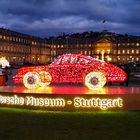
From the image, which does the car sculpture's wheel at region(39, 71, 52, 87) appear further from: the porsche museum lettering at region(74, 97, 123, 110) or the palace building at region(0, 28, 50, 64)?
the palace building at region(0, 28, 50, 64)

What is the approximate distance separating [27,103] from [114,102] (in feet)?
12.0

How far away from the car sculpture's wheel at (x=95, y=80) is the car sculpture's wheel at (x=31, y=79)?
2485 mm

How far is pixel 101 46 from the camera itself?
19762 cm

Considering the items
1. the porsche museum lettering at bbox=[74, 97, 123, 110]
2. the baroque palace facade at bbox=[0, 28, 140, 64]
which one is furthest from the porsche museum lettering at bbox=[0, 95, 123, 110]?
the baroque palace facade at bbox=[0, 28, 140, 64]

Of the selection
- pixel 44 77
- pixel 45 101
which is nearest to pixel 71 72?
pixel 44 77

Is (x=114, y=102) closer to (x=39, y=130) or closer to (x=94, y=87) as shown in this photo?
(x=94, y=87)

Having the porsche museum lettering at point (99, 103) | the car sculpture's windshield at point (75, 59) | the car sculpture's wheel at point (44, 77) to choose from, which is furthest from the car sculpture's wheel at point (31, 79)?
the porsche museum lettering at point (99, 103)

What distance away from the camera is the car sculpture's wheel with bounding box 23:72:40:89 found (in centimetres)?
2008

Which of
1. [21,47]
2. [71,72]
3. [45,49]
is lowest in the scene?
[71,72]

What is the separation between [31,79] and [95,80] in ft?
10.7

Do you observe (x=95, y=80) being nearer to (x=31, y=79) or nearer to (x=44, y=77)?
(x=44, y=77)

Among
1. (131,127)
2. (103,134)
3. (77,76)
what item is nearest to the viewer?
(103,134)

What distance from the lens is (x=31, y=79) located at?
2030 cm

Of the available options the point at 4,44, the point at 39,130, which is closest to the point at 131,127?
the point at 39,130
